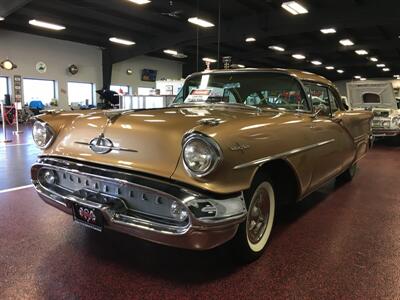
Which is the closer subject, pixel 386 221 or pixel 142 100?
pixel 386 221

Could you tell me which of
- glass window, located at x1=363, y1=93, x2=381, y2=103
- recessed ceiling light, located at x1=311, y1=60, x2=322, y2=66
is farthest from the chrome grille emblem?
recessed ceiling light, located at x1=311, y1=60, x2=322, y2=66

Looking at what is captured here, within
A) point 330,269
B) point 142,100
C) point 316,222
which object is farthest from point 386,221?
point 142,100

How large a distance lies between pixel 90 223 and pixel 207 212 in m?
0.75

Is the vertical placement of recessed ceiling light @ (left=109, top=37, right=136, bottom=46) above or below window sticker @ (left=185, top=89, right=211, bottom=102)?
above

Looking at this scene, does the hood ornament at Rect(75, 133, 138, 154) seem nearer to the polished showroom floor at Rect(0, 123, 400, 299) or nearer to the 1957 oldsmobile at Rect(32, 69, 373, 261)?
the 1957 oldsmobile at Rect(32, 69, 373, 261)

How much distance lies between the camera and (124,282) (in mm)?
2033

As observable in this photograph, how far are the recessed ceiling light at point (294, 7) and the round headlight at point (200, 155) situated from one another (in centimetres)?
900

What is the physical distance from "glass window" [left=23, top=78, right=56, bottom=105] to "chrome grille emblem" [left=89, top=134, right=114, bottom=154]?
14.6 m

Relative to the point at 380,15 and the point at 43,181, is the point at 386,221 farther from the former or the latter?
the point at 380,15

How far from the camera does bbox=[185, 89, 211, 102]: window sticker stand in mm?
3208

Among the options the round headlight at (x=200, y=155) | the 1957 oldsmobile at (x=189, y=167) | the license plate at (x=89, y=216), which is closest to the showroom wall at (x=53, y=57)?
the 1957 oldsmobile at (x=189, y=167)

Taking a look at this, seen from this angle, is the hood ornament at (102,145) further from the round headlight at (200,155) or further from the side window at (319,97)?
the side window at (319,97)

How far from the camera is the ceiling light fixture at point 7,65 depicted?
1384 cm

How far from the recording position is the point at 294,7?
1004cm
